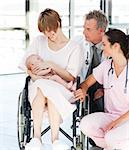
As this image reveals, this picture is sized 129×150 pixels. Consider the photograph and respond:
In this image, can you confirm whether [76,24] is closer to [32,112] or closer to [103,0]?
[103,0]

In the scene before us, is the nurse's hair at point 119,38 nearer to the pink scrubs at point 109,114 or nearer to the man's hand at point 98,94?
the pink scrubs at point 109,114

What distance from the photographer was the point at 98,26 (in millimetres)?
3250

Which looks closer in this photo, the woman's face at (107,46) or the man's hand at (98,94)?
the woman's face at (107,46)

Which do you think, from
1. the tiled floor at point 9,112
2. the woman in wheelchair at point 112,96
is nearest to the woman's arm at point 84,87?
the woman in wheelchair at point 112,96

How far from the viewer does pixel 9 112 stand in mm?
5441

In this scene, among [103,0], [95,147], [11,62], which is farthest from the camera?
[11,62]

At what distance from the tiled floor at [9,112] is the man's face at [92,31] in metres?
1.01

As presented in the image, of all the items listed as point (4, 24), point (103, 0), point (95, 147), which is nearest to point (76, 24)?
point (103, 0)

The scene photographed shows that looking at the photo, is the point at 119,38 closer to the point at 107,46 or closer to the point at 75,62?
the point at 107,46

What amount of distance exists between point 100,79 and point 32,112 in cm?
58

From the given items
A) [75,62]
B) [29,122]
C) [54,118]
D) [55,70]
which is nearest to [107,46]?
[75,62]

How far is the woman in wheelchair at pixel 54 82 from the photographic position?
9.96 feet

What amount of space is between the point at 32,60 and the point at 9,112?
2.41 metres

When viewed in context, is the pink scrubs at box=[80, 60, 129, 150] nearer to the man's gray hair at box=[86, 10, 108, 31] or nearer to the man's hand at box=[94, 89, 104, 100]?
the man's hand at box=[94, 89, 104, 100]
